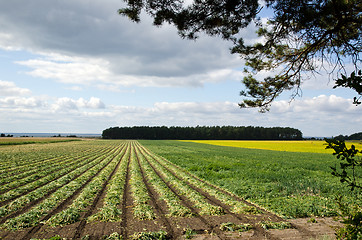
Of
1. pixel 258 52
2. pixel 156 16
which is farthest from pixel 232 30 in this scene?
pixel 156 16

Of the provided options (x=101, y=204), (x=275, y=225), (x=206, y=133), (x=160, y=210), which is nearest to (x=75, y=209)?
(x=101, y=204)

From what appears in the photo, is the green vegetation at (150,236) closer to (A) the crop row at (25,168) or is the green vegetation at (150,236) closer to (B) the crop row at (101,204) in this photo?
(B) the crop row at (101,204)

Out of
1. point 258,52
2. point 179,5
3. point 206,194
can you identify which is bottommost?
point 206,194

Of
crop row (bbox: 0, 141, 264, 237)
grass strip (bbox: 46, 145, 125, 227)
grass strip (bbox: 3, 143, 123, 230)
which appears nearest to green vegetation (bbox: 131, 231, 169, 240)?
crop row (bbox: 0, 141, 264, 237)

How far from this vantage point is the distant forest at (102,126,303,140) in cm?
11006

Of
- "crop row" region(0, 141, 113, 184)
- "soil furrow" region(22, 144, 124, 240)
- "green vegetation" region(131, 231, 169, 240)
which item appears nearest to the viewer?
"green vegetation" region(131, 231, 169, 240)

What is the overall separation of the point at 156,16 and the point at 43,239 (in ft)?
19.0

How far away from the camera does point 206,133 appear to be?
389ft

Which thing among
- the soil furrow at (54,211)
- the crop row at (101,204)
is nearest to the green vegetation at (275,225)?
the crop row at (101,204)

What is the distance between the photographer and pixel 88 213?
690 centimetres

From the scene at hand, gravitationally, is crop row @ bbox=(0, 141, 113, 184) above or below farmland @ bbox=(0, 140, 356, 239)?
below

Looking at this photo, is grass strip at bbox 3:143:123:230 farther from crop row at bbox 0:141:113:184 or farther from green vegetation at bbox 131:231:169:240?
crop row at bbox 0:141:113:184

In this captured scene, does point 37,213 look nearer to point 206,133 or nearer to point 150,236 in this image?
point 150,236

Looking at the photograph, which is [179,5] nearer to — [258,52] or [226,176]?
[258,52]
